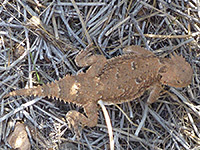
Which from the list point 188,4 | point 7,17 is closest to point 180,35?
point 188,4

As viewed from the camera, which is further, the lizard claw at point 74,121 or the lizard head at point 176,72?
the lizard head at point 176,72

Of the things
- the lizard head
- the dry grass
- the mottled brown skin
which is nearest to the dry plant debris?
the dry grass

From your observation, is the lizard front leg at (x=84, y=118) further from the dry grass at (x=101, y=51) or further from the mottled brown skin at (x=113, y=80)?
the dry grass at (x=101, y=51)

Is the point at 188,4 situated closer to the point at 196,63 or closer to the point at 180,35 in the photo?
the point at 180,35

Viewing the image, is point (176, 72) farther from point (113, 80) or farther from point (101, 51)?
point (101, 51)

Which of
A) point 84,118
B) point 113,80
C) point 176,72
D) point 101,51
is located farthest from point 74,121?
point 176,72

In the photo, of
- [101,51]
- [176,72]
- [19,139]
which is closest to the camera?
[19,139]

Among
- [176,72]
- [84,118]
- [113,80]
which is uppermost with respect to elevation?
[113,80]

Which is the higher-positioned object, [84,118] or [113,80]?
[113,80]

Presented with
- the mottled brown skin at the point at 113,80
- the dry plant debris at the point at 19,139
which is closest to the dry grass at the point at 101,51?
the dry plant debris at the point at 19,139
